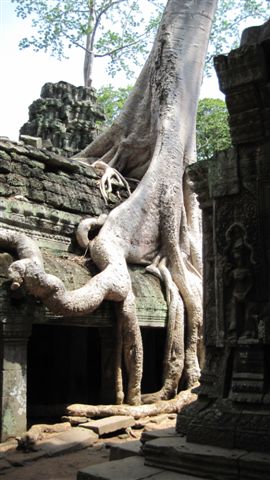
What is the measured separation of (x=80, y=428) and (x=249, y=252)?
3.26 meters

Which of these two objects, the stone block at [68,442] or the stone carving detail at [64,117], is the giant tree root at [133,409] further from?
the stone carving detail at [64,117]

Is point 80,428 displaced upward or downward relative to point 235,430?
downward

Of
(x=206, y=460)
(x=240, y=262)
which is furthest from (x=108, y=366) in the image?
(x=206, y=460)

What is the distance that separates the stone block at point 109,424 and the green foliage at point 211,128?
39.7ft

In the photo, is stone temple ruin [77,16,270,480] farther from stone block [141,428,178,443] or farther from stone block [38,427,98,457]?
stone block [38,427,98,457]

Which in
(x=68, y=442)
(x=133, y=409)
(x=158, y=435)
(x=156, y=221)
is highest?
(x=156, y=221)

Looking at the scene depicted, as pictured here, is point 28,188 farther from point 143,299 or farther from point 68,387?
point 68,387

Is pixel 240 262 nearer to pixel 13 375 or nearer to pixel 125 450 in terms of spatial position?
pixel 125 450

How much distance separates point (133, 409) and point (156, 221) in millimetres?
2952

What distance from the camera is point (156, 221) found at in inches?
320

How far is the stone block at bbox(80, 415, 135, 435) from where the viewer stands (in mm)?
5516

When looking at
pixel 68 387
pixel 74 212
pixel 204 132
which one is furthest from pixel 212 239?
pixel 204 132

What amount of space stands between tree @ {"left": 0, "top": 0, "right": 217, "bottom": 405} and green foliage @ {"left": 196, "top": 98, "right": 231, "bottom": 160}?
22.0 ft

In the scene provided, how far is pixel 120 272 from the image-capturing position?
6719 mm
